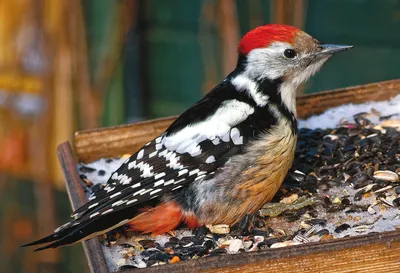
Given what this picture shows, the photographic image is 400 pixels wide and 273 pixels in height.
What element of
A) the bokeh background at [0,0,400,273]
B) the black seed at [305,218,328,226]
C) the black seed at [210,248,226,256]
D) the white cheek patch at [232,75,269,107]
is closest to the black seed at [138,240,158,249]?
the black seed at [210,248,226,256]

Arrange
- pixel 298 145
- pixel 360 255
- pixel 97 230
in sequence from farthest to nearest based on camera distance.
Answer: pixel 298 145 < pixel 97 230 < pixel 360 255

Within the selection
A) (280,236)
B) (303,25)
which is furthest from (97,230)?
(303,25)

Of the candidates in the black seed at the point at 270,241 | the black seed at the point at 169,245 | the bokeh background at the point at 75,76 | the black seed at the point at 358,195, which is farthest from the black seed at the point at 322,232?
the bokeh background at the point at 75,76

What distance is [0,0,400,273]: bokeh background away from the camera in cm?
592

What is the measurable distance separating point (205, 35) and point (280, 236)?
10.2 feet

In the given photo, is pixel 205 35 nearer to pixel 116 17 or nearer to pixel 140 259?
pixel 116 17

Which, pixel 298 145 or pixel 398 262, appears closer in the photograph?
pixel 398 262

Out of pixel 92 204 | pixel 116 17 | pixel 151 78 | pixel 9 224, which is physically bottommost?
pixel 9 224

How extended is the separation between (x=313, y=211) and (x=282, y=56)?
28.4 inches

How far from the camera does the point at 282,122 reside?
332cm

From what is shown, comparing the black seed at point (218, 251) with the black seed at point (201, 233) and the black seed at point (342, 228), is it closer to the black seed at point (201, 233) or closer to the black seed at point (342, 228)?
the black seed at point (201, 233)

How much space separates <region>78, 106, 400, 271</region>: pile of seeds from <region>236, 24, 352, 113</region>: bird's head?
330 mm

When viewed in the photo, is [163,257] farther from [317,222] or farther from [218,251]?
[317,222]

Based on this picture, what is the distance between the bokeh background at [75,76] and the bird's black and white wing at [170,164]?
2472mm
